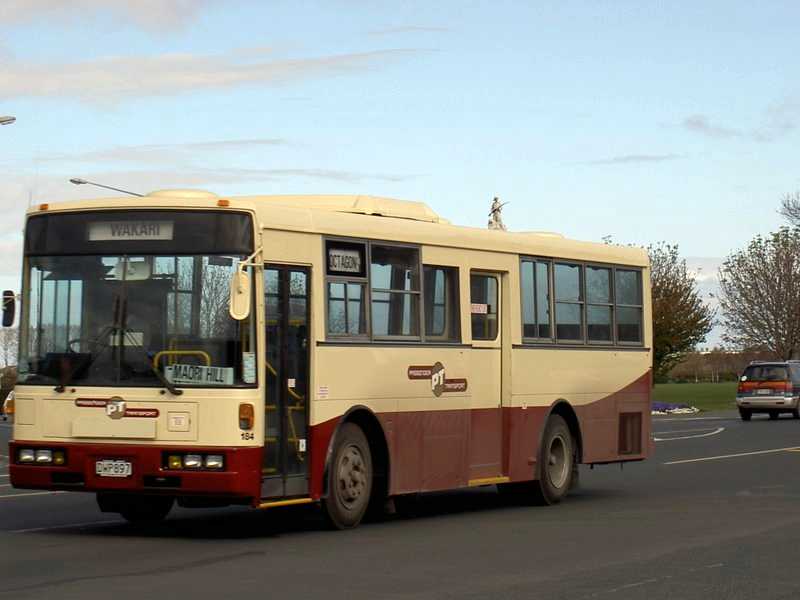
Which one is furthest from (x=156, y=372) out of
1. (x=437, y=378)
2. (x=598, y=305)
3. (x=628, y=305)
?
(x=628, y=305)

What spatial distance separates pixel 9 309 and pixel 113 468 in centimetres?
182

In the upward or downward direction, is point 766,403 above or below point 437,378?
above

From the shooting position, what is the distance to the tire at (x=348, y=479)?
606 inches

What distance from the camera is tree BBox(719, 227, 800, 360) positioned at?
99.5m

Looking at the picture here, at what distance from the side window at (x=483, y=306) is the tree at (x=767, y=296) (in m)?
83.2

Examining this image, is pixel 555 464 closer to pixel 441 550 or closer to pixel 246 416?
pixel 441 550

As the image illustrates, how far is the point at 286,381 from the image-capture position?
14945mm

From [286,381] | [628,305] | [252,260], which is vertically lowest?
[286,381]

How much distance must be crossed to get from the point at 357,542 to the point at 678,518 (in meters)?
3.92

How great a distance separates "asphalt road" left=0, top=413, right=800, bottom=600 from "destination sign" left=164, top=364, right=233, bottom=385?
1.36 metres

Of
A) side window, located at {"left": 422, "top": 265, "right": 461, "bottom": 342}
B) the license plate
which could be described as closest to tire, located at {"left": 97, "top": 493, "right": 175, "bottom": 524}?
the license plate

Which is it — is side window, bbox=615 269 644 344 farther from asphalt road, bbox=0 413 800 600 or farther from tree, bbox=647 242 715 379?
tree, bbox=647 242 715 379

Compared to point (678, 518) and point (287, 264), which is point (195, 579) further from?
point (678, 518)

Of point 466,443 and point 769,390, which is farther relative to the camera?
point 769,390
